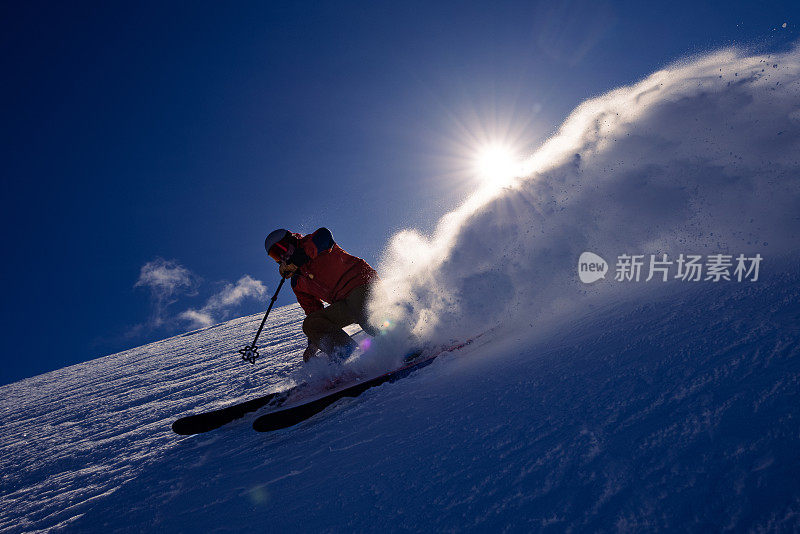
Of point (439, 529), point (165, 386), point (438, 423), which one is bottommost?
point (439, 529)

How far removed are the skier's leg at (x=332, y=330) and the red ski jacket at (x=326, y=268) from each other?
0.24m

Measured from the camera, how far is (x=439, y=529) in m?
1.53

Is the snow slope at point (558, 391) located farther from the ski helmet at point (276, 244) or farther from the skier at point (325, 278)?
the ski helmet at point (276, 244)

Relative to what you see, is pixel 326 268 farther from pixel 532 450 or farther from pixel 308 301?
pixel 532 450

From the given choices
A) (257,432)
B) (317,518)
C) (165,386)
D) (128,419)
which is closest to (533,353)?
(317,518)

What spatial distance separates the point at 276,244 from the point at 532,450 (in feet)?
14.5

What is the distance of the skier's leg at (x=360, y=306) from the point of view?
5082 millimetres

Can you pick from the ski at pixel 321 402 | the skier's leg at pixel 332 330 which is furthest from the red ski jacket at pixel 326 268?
the ski at pixel 321 402

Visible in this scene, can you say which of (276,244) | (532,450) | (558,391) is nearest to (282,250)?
(276,244)

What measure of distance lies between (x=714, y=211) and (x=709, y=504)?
15.4 feet

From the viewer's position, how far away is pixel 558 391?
2.26 m

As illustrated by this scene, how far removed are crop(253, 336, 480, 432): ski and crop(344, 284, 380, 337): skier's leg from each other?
1003 millimetres

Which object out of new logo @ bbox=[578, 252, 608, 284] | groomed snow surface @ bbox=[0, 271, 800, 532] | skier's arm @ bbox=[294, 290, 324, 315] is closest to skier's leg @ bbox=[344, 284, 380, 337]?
skier's arm @ bbox=[294, 290, 324, 315]

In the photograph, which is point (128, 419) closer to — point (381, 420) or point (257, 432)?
point (257, 432)
